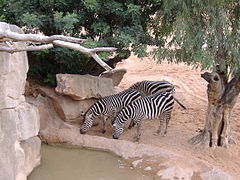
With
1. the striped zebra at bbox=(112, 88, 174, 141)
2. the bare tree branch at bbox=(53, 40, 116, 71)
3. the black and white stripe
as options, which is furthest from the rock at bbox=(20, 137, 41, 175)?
the black and white stripe

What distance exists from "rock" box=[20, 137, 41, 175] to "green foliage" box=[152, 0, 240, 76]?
8.92 feet

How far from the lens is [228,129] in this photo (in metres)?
7.75

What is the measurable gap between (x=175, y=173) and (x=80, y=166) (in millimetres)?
1636

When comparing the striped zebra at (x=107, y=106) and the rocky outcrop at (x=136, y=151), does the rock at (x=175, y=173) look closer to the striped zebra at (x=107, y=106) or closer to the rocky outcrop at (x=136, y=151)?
the rocky outcrop at (x=136, y=151)

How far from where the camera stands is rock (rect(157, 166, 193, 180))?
21.1 ft

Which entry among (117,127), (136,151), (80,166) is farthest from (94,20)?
(80,166)

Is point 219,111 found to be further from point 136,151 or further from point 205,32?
point 205,32

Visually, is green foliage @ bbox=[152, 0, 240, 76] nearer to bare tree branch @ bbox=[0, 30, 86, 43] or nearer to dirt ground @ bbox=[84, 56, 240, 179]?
dirt ground @ bbox=[84, 56, 240, 179]

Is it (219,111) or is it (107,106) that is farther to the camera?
(107,106)

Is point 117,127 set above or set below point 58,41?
below

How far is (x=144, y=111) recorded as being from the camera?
838cm

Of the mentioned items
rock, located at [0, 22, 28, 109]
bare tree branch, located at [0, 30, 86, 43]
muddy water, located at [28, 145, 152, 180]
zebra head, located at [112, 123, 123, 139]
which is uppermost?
bare tree branch, located at [0, 30, 86, 43]

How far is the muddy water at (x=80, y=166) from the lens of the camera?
6.61 m

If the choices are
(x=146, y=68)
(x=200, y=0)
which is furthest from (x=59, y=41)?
(x=146, y=68)
